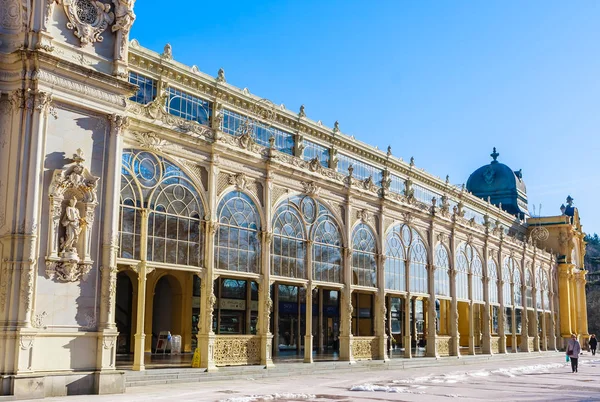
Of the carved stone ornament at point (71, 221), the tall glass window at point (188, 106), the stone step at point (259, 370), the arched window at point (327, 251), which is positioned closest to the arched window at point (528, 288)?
the stone step at point (259, 370)

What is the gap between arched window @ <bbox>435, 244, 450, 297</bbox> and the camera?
132 feet

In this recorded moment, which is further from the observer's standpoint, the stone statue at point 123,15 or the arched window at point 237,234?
the arched window at point 237,234

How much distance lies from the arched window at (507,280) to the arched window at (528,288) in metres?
3.73

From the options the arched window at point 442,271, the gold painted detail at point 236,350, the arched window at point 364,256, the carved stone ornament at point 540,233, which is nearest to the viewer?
the gold painted detail at point 236,350

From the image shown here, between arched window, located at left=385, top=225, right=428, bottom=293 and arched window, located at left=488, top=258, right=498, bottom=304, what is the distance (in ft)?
35.0

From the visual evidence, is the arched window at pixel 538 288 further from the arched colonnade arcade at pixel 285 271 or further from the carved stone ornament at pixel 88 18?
the carved stone ornament at pixel 88 18

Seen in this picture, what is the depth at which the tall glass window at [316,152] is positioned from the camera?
3647 cm

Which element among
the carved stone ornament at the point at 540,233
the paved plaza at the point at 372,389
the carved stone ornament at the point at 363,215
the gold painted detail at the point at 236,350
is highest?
the carved stone ornament at the point at 540,233

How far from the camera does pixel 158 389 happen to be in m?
19.6

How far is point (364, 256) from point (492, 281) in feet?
59.9

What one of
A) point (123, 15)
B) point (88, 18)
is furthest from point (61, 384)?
point (123, 15)

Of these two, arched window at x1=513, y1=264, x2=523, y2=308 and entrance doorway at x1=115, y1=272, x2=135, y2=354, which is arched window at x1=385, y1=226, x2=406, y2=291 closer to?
entrance doorway at x1=115, y1=272, x2=135, y2=354

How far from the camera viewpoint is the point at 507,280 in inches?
2014

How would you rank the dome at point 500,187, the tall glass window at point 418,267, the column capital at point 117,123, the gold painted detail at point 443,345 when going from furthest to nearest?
the dome at point 500,187, the gold painted detail at point 443,345, the tall glass window at point 418,267, the column capital at point 117,123
